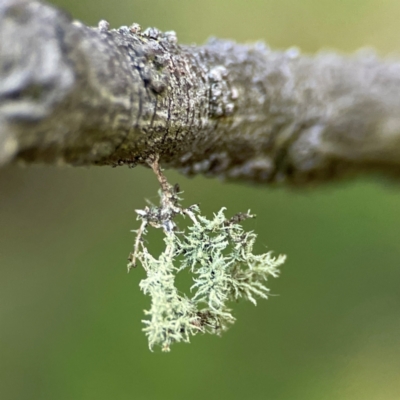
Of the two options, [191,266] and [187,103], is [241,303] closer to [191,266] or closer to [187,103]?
[191,266]

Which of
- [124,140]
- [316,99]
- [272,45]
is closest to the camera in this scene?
[124,140]

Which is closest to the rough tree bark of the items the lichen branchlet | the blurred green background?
A: the lichen branchlet

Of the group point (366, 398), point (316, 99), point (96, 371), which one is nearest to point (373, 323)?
point (366, 398)

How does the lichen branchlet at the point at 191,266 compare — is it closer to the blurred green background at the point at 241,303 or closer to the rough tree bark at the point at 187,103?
the rough tree bark at the point at 187,103

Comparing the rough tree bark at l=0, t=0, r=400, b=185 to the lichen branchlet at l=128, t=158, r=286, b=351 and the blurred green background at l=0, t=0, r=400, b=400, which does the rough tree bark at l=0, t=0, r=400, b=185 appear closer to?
the lichen branchlet at l=128, t=158, r=286, b=351

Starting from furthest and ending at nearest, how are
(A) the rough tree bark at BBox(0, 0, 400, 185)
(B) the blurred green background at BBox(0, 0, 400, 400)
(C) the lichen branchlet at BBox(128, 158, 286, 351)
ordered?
(B) the blurred green background at BBox(0, 0, 400, 400)
(C) the lichen branchlet at BBox(128, 158, 286, 351)
(A) the rough tree bark at BBox(0, 0, 400, 185)

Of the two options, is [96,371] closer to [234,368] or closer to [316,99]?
[234,368]

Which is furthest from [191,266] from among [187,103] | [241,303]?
[241,303]
